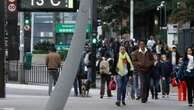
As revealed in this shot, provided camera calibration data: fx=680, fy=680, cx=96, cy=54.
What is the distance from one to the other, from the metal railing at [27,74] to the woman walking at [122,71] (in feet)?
36.5

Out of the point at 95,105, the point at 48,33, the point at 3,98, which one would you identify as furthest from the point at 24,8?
the point at 48,33

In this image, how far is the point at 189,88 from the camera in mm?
18078

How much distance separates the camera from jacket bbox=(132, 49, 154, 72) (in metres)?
18.9

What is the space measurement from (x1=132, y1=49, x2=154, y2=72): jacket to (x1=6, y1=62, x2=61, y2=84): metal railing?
10316 millimetres

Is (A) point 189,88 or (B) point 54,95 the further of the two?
(A) point 189,88

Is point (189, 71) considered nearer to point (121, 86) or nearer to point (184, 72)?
point (184, 72)

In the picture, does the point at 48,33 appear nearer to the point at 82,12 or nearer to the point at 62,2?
the point at 62,2

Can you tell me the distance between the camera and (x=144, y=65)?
18906 mm

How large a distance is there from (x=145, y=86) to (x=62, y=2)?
770 centimetres

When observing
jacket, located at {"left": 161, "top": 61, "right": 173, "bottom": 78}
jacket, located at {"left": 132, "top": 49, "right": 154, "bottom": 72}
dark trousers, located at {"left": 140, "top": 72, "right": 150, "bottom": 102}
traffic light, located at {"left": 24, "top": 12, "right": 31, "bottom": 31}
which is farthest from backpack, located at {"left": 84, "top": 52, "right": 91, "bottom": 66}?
dark trousers, located at {"left": 140, "top": 72, "right": 150, "bottom": 102}

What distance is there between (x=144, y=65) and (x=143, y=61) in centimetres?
16

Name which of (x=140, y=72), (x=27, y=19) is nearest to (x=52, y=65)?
(x=140, y=72)

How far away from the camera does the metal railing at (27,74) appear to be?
2907 centimetres

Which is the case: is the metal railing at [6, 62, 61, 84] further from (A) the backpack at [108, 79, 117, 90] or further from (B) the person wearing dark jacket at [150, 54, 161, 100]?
(B) the person wearing dark jacket at [150, 54, 161, 100]
